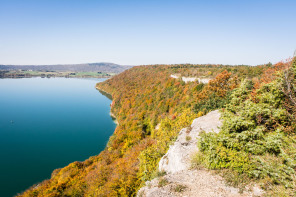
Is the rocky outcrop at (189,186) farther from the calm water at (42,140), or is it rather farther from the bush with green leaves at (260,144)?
the calm water at (42,140)

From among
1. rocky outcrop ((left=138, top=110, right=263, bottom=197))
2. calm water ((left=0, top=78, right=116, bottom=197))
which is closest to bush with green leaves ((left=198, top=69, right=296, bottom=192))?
rocky outcrop ((left=138, top=110, right=263, bottom=197))

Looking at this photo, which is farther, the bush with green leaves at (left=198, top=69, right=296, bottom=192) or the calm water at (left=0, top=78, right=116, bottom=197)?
the calm water at (left=0, top=78, right=116, bottom=197)

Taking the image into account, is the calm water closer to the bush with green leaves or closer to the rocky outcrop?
the rocky outcrop

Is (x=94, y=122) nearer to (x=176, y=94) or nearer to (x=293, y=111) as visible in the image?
(x=176, y=94)

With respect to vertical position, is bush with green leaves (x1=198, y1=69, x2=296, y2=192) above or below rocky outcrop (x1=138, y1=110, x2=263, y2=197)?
above

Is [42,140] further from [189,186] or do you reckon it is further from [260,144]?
[260,144]

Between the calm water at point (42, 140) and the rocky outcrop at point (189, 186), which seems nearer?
the rocky outcrop at point (189, 186)

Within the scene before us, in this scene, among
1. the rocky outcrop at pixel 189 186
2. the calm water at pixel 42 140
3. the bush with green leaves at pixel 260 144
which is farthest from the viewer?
the calm water at pixel 42 140

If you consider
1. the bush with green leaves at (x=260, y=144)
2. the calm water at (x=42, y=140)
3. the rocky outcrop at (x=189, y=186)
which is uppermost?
the bush with green leaves at (x=260, y=144)

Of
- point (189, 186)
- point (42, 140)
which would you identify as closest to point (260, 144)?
point (189, 186)

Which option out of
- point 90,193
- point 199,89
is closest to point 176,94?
point 199,89

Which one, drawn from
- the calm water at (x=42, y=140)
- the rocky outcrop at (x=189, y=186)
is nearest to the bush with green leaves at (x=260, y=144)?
the rocky outcrop at (x=189, y=186)

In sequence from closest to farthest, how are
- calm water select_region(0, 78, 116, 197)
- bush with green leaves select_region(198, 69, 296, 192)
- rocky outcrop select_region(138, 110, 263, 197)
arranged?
bush with green leaves select_region(198, 69, 296, 192) → rocky outcrop select_region(138, 110, 263, 197) → calm water select_region(0, 78, 116, 197)

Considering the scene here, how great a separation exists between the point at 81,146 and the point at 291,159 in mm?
41697
